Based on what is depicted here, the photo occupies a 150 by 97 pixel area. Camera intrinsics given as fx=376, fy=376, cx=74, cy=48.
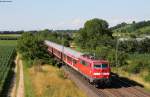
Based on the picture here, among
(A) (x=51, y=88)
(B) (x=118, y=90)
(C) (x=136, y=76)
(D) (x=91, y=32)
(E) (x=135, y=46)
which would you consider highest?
(D) (x=91, y=32)

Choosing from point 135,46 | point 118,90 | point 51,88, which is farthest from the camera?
point 135,46

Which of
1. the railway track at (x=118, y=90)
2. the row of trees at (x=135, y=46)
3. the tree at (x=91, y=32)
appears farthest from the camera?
the tree at (x=91, y=32)

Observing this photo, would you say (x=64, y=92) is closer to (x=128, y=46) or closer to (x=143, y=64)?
(x=143, y=64)

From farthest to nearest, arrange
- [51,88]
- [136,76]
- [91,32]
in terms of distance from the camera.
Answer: [91,32]
[136,76]
[51,88]

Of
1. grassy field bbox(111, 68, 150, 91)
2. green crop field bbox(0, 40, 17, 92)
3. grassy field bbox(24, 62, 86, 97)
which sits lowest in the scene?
green crop field bbox(0, 40, 17, 92)

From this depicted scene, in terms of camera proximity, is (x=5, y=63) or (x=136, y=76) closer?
(x=136, y=76)

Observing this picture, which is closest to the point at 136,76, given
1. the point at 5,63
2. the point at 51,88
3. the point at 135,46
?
the point at 51,88

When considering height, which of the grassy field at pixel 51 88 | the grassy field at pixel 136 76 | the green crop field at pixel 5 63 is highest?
the grassy field at pixel 51 88

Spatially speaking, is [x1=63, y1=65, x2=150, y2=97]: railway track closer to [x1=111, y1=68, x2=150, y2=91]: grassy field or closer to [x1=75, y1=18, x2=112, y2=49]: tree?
[x1=111, y1=68, x2=150, y2=91]: grassy field

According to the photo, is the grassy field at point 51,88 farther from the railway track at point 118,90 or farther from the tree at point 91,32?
the tree at point 91,32

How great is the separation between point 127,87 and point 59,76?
1169cm

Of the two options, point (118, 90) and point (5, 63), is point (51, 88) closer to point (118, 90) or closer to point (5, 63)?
point (118, 90)

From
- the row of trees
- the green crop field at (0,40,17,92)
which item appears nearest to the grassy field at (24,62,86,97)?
the green crop field at (0,40,17,92)

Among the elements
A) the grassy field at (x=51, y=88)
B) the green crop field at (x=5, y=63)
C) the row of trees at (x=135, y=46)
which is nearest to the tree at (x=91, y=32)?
the row of trees at (x=135, y=46)
